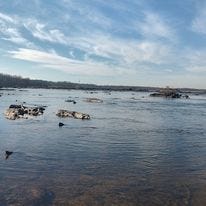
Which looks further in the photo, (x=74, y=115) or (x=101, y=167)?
(x=74, y=115)

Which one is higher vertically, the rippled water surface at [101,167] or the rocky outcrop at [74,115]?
the rocky outcrop at [74,115]

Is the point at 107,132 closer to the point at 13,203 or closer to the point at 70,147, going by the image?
the point at 70,147

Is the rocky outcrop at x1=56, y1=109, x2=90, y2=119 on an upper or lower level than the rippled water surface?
upper

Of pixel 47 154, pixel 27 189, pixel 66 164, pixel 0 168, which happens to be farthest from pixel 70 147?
pixel 27 189

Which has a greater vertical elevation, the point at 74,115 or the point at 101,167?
the point at 74,115

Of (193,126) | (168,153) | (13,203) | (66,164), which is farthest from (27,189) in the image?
(193,126)

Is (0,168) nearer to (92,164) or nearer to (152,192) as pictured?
(92,164)

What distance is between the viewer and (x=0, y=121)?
45312 mm

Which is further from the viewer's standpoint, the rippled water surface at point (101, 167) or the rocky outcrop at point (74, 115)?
the rocky outcrop at point (74, 115)

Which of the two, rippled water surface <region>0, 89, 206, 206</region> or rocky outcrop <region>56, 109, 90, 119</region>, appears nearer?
rippled water surface <region>0, 89, 206, 206</region>


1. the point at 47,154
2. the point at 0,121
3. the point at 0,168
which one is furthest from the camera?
the point at 0,121

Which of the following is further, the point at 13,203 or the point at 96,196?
the point at 96,196

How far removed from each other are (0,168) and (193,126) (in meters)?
29.0

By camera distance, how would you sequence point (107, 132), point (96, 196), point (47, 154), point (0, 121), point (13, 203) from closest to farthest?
point (13, 203) → point (96, 196) → point (47, 154) → point (107, 132) → point (0, 121)
